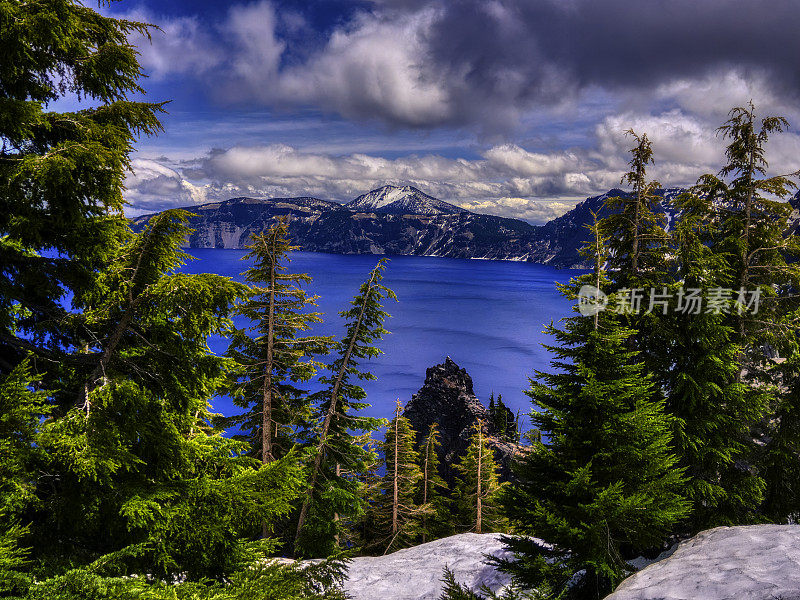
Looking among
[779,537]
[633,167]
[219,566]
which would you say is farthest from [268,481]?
[633,167]

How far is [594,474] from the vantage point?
9.36 meters

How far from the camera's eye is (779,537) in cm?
729

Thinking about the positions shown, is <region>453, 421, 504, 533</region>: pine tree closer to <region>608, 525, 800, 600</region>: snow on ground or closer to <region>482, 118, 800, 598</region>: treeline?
<region>482, 118, 800, 598</region>: treeline

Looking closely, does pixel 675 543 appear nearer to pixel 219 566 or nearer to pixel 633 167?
pixel 633 167

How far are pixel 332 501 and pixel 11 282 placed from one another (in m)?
12.5

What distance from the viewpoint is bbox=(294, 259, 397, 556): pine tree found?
15.3 m

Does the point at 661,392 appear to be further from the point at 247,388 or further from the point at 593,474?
the point at 247,388

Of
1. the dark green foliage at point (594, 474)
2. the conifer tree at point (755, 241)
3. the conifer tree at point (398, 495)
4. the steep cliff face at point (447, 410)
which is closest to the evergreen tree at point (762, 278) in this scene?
the conifer tree at point (755, 241)

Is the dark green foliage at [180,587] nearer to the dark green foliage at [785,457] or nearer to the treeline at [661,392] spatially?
the treeline at [661,392]

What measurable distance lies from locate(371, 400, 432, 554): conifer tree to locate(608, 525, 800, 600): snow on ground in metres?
16.9

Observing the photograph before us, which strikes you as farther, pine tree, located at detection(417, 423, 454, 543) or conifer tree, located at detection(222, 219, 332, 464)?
pine tree, located at detection(417, 423, 454, 543)

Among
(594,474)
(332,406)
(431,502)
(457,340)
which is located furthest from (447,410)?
(457,340)

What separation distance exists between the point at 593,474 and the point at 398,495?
18433 millimetres

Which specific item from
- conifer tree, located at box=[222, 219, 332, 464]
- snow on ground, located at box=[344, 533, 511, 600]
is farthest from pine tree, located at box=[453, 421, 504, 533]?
conifer tree, located at box=[222, 219, 332, 464]
